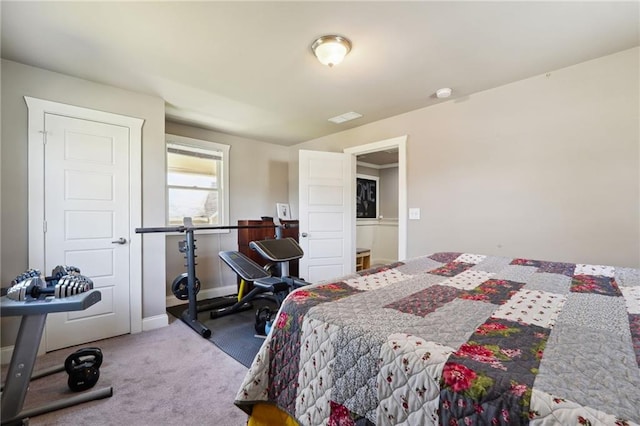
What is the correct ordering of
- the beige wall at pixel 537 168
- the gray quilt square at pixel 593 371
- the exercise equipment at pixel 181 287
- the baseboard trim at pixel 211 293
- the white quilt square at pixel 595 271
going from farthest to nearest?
1. the baseboard trim at pixel 211 293
2. the exercise equipment at pixel 181 287
3. the beige wall at pixel 537 168
4. the white quilt square at pixel 595 271
5. the gray quilt square at pixel 593 371

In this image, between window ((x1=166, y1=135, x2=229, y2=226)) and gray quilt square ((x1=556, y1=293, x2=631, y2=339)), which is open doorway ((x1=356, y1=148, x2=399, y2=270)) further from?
gray quilt square ((x1=556, y1=293, x2=631, y2=339))

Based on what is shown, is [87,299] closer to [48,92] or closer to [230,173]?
[48,92]

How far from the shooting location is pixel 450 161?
3010 mm

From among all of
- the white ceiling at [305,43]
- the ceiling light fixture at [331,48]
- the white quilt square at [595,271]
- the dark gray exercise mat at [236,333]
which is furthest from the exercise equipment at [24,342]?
the white quilt square at [595,271]

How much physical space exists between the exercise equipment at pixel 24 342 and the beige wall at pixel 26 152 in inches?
40.5

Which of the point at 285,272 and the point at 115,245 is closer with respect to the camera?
the point at 115,245

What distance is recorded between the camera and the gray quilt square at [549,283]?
1.34 m

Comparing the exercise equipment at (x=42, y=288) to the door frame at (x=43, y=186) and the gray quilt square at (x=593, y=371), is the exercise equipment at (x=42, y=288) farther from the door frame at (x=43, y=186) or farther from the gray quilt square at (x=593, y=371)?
the gray quilt square at (x=593, y=371)

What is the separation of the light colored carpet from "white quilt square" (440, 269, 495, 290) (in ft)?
4.65

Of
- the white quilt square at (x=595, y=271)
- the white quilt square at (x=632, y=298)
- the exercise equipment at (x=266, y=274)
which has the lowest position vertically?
the exercise equipment at (x=266, y=274)

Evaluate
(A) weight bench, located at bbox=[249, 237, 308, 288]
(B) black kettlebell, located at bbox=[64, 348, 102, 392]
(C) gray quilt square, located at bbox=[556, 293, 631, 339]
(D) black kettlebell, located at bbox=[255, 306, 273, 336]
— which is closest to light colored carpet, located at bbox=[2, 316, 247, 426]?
(B) black kettlebell, located at bbox=[64, 348, 102, 392]

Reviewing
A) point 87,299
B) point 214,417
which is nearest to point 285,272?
point 214,417

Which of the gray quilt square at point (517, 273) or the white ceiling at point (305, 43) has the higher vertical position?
the white ceiling at point (305, 43)

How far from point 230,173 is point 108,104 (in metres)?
1.80
